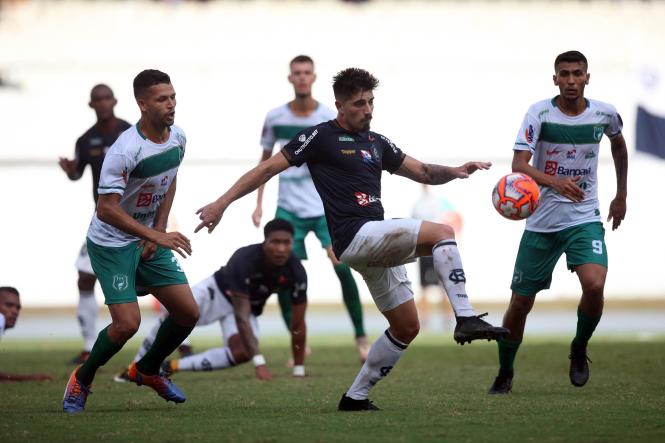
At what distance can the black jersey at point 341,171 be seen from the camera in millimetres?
7828

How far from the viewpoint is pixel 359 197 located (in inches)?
310

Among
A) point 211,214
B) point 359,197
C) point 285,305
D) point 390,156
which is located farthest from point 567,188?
point 285,305

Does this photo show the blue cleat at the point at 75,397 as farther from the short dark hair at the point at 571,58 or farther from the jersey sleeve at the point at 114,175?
the short dark hair at the point at 571,58

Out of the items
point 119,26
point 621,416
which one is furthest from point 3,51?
point 621,416

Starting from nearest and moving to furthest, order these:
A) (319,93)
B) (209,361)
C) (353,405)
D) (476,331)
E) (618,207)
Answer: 1. (476,331)
2. (353,405)
3. (618,207)
4. (209,361)
5. (319,93)

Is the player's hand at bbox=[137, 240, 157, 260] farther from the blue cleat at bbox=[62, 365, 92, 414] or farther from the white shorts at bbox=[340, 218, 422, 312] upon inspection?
the white shorts at bbox=[340, 218, 422, 312]

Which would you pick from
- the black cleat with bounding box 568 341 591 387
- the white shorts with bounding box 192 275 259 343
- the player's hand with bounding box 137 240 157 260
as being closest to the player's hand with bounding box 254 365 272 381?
the white shorts with bounding box 192 275 259 343

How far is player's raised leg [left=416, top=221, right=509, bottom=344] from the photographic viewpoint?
7074 millimetres

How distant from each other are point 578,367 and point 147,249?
11.8ft

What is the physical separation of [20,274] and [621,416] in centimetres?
2144

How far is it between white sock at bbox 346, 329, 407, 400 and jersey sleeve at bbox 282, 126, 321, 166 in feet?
4.37

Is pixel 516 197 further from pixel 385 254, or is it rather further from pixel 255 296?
pixel 255 296

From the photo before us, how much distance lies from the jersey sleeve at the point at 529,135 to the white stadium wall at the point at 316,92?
16.3 meters

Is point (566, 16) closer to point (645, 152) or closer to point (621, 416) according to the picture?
point (645, 152)
